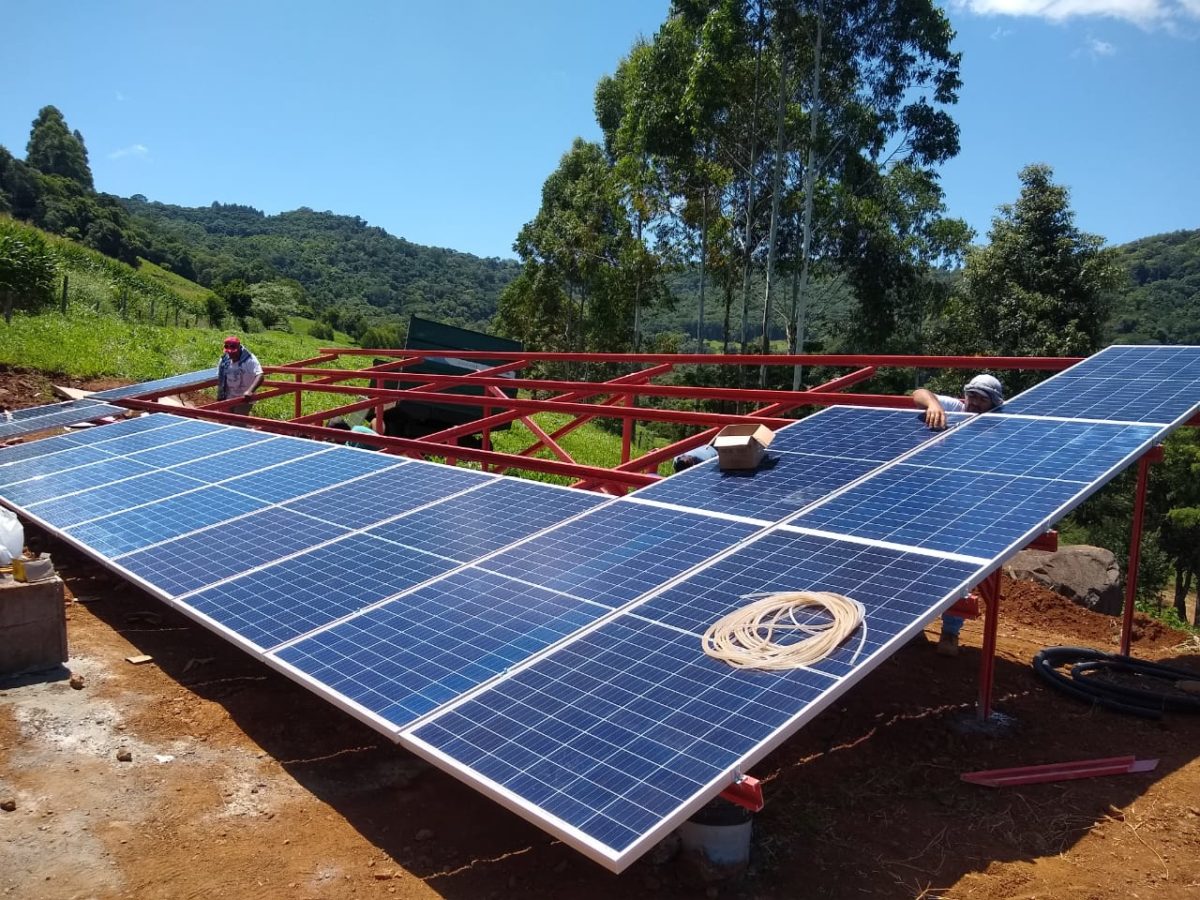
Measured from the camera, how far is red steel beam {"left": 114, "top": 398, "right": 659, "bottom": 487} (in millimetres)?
7598

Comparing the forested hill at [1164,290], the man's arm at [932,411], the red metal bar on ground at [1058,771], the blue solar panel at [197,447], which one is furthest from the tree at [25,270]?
the forested hill at [1164,290]

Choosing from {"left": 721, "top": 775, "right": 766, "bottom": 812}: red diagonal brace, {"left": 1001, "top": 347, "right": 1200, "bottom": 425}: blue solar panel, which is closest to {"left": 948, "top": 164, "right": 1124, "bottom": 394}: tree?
{"left": 1001, "top": 347, "right": 1200, "bottom": 425}: blue solar panel

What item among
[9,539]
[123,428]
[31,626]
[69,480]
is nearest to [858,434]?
[31,626]

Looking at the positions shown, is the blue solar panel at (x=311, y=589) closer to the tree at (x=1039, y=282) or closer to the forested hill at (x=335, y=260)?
the tree at (x=1039, y=282)

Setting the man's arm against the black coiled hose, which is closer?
the black coiled hose

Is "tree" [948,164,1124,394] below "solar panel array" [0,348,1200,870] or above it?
above

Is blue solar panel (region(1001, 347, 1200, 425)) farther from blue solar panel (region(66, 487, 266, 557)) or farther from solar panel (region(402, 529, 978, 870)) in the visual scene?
blue solar panel (region(66, 487, 266, 557))

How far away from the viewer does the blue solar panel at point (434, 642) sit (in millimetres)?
4457

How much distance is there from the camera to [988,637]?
6.09 meters

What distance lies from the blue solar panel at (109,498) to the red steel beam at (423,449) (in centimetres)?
201

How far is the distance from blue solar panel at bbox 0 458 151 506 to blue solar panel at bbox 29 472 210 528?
206 mm

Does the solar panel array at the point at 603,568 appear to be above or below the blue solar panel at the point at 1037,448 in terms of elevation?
below

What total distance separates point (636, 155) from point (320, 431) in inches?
1111

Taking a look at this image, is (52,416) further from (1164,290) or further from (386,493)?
(1164,290)
